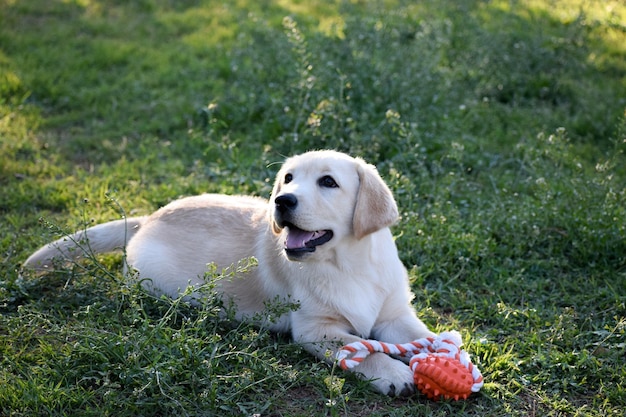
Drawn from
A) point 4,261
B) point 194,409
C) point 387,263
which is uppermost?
point 387,263

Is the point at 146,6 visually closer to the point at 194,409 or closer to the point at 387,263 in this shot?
the point at 387,263

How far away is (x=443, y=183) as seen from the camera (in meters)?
5.98

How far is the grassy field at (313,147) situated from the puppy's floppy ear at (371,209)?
2.51ft

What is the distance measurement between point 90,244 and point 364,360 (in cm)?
195

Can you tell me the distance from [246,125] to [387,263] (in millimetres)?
3127

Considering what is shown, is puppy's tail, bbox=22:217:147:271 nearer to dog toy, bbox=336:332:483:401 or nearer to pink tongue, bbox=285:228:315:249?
pink tongue, bbox=285:228:315:249

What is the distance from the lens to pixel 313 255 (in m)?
3.94

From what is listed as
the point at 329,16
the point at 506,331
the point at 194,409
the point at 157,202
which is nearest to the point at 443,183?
the point at 506,331

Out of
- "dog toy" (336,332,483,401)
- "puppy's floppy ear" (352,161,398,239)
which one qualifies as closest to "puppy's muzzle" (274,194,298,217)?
"puppy's floppy ear" (352,161,398,239)

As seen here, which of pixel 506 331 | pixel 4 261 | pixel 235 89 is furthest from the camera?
pixel 235 89

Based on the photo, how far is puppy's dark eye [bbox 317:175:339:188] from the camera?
3990 millimetres

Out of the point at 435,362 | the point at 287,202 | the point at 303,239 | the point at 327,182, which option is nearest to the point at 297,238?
the point at 303,239

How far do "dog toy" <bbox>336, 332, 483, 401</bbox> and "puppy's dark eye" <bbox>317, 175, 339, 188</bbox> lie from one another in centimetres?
83

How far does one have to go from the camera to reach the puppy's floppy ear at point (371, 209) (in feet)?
12.9
